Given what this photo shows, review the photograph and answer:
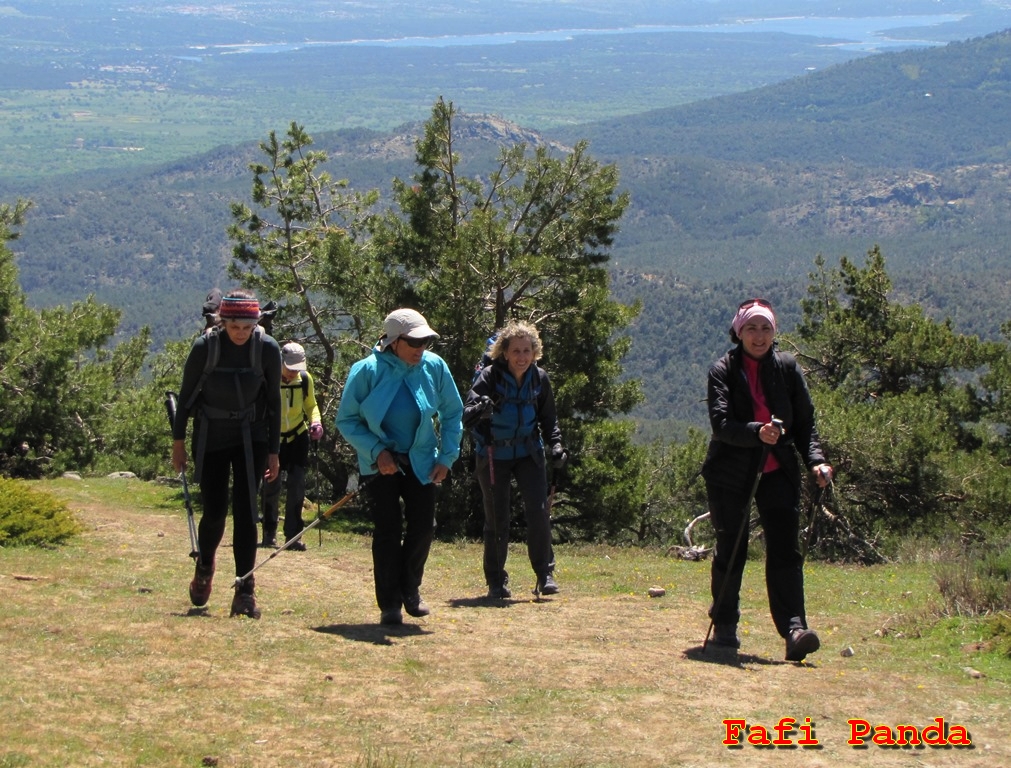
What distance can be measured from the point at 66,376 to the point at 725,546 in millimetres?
17013

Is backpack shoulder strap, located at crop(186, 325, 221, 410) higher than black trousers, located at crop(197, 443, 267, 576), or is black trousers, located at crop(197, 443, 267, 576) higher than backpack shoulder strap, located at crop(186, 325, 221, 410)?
backpack shoulder strap, located at crop(186, 325, 221, 410)

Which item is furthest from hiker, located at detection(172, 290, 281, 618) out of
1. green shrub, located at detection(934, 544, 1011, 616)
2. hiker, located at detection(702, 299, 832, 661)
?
green shrub, located at detection(934, 544, 1011, 616)

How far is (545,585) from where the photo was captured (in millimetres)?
9914

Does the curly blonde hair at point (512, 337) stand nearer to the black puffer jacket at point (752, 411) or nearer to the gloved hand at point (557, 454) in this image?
the gloved hand at point (557, 454)

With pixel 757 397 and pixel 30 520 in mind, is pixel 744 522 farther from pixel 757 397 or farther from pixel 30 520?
pixel 30 520

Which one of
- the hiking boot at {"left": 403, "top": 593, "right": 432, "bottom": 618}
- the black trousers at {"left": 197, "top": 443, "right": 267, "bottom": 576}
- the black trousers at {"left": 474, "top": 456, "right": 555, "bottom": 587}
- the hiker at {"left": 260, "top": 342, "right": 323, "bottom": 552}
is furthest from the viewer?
the hiker at {"left": 260, "top": 342, "right": 323, "bottom": 552}

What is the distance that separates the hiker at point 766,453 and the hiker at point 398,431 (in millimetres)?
1588

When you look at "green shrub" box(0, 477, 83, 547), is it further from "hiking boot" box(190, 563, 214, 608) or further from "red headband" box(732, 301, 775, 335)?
"red headband" box(732, 301, 775, 335)

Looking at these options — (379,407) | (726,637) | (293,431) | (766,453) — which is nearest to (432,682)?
(379,407)

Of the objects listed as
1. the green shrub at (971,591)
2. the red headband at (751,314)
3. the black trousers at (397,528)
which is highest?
the red headband at (751,314)

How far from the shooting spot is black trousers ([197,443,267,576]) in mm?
7969

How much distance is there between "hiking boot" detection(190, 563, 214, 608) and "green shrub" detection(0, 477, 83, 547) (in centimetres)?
286

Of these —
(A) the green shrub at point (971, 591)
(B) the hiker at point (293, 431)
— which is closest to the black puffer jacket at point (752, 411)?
(A) the green shrub at point (971, 591)

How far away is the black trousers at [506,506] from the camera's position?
9.36 meters
